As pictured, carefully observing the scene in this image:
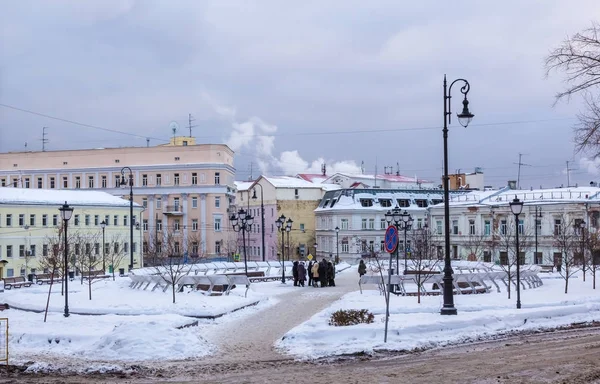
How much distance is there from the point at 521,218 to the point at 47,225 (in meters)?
38.5

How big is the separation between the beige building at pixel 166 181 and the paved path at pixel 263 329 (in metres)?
49.9

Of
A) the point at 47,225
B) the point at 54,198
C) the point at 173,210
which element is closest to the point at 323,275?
the point at 47,225

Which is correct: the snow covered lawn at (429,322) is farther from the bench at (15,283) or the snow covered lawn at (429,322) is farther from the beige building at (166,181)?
the beige building at (166,181)

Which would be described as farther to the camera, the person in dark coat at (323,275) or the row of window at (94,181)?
the row of window at (94,181)

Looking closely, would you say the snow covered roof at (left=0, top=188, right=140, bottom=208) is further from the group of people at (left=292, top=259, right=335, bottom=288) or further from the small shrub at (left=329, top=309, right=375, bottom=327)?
the small shrub at (left=329, top=309, right=375, bottom=327)

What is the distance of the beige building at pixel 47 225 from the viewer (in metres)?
56.3

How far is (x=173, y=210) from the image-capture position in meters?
76.8

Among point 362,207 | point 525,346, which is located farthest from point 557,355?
point 362,207

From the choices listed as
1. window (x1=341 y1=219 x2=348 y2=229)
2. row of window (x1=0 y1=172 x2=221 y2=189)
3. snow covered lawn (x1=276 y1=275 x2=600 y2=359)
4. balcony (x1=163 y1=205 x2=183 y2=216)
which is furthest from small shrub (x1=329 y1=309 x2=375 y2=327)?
balcony (x1=163 y1=205 x2=183 y2=216)

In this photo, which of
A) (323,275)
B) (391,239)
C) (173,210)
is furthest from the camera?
(173,210)

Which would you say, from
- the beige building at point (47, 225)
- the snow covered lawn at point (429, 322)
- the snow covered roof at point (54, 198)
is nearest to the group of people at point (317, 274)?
the snow covered lawn at point (429, 322)

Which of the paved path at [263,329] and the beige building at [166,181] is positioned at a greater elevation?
the beige building at [166,181]

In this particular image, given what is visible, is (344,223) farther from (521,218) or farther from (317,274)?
(317,274)

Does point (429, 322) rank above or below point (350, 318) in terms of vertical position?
below
